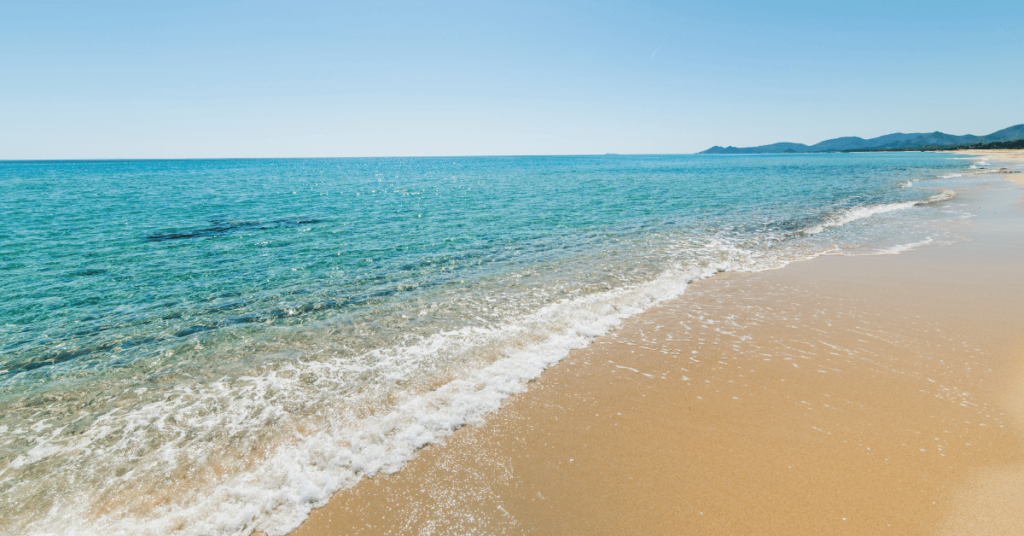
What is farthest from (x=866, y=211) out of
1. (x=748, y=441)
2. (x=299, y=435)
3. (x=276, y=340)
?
(x=299, y=435)

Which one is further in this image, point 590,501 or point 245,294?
point 245,294

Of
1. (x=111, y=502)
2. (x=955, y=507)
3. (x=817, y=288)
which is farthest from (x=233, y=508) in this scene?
(x=817, y=288)

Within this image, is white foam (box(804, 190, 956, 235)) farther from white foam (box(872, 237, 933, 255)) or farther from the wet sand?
the wet sand

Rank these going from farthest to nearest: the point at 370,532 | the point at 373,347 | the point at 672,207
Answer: the point at 672,207 → the point at 373,347 → the point at 370,532

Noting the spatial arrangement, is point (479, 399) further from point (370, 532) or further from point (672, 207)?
point (672, 207)

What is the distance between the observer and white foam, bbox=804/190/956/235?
66.0 feet

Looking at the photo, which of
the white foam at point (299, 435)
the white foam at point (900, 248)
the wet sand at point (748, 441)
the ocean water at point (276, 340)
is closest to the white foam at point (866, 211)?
the ocean water at point (276, 340)

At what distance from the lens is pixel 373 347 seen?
7723 millimetres

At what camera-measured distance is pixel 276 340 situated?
8.00m

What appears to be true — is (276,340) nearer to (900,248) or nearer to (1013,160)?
(900,248)

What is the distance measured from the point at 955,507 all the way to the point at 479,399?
17.0 ft

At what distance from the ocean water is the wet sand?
721mm

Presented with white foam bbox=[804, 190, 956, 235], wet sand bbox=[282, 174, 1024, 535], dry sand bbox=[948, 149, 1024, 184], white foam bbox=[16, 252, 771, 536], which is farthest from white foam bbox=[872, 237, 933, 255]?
dry sand bbox=[948, 149, 1024, 184]

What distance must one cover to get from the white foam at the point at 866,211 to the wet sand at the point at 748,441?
12707mm
